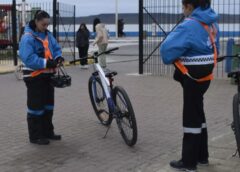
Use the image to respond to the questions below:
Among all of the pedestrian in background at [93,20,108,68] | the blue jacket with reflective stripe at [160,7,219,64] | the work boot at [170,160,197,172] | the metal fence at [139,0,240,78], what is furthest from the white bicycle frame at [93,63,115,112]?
the pedestrian in background at [93,20,108,68]

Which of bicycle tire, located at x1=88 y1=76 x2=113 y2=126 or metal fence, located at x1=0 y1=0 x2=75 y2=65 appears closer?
bicycle tire, located at x1=88 y1=76 x2=113 y2=126

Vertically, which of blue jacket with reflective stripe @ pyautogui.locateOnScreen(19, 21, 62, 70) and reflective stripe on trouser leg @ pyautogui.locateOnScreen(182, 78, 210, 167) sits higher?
blue jacket with reflective stripe @ pyautogui.locateOnScreen(19, 21, 62, 70)

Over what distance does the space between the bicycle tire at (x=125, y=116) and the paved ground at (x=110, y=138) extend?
5.4 inches

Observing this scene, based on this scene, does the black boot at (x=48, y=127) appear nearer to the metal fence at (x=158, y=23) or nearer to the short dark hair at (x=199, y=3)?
the short dark hair at (x=199, y=3)

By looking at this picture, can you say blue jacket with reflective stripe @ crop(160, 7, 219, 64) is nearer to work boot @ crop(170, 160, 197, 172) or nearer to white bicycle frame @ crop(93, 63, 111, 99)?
work boot @ crop(170, 160, 197, 172)

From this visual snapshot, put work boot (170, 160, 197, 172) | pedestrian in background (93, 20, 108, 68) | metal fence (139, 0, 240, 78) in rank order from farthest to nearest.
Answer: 1. pedestrian in background (93, 20, 108, 68)
2. metal fence (139, 0, 240, 78)
3. work boot (170, 160, 197, 172)

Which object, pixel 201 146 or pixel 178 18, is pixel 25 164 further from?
pixel 178 18

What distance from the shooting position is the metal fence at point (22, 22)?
18.4m

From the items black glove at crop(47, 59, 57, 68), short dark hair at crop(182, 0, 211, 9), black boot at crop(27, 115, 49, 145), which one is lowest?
black boot at crop(27, 115, 49, 145)

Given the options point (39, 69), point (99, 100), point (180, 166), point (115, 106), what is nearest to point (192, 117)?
point (180, 166)

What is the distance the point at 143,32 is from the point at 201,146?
9.67 metres

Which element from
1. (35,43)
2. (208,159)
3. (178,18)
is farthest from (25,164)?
(178,18)

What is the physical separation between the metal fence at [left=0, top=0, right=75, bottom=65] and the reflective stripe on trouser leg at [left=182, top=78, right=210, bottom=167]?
13.3 metres

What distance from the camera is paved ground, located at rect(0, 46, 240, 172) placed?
600 cm
